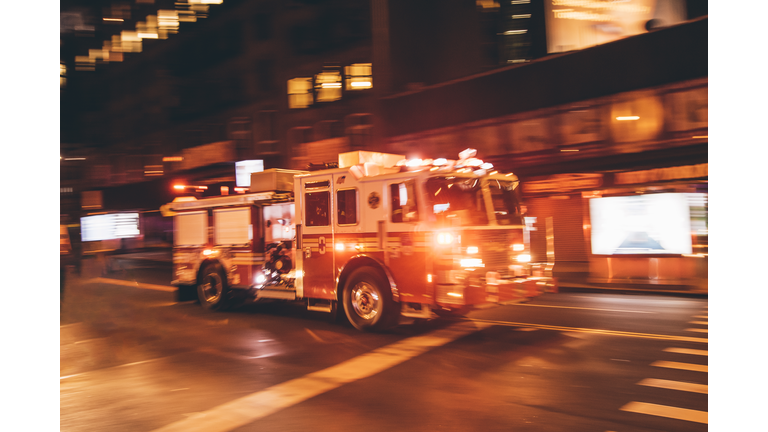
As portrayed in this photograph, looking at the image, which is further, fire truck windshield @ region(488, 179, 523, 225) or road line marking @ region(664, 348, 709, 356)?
fire truck windshield @ region(488, 179, 523, 225)

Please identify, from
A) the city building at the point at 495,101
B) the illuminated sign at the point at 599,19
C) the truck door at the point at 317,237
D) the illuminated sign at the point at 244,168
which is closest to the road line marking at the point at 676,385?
the city building at the point at 495,101

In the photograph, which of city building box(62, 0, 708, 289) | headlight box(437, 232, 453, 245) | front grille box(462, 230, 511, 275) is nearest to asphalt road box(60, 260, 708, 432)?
front grille box(462, 230, 511, 275)

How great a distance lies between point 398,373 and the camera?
22.6ft

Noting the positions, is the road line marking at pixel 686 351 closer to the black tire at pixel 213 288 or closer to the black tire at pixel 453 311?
the black tire at pixel 453 311

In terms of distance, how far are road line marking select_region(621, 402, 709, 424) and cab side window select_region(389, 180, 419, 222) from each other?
164 inches

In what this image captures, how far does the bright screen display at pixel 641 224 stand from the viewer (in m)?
15.2

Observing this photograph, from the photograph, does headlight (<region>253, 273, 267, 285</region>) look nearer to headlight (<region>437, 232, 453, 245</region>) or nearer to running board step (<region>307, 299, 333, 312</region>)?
running board step (<region>307, 299, 333, 312</region>)

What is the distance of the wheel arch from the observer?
8.95 meters

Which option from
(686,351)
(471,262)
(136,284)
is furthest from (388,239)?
(136,284)

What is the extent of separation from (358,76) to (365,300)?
1981cm

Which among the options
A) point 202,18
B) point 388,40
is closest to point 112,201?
point 202,18

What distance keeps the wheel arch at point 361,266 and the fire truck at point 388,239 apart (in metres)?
0.02

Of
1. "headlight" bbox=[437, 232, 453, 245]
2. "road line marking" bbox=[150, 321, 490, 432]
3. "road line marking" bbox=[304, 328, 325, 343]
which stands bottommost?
"road line marking" bbox=[304, 328, 325, 343]

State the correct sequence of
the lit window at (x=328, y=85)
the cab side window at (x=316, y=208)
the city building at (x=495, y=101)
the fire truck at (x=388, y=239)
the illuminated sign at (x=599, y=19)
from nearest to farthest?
the fire truck at (x=388, y=239), the cab side window at (x=316, y=208), the city building at (x=495, y=101), the illuminated sign at (x=599, y=19), the lit window at (x=328, y=85)
